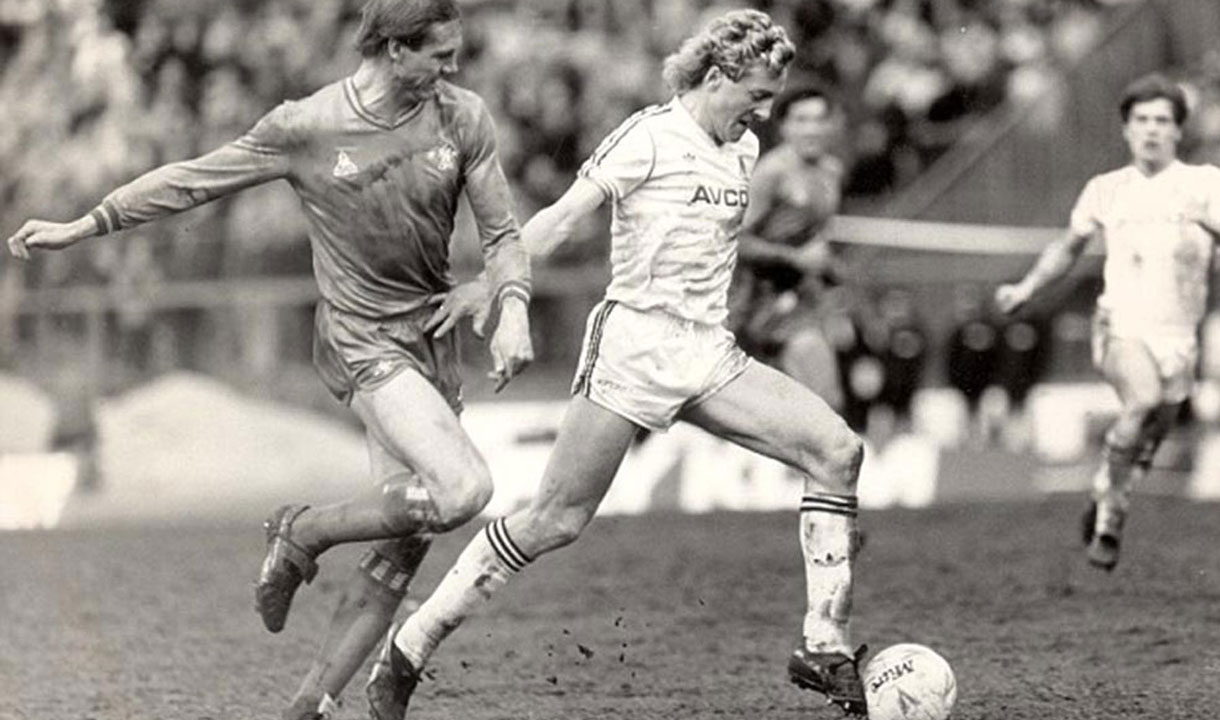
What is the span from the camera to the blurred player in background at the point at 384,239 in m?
7.91

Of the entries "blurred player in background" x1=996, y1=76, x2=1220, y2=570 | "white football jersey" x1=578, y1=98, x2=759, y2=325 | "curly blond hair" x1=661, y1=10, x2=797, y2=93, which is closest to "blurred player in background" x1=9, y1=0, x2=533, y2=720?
"white football jersey" x1=578, y1=98, x2=759, y2=325

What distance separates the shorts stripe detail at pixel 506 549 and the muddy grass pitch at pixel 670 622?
83cm

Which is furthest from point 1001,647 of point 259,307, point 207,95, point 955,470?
point 207,95

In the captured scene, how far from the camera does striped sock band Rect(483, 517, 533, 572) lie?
8.13 m

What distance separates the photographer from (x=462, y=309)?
Answer: 8.05 m

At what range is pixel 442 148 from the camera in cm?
804

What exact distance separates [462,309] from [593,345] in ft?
1.61

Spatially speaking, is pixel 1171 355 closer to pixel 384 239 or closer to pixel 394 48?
pixel 384 239

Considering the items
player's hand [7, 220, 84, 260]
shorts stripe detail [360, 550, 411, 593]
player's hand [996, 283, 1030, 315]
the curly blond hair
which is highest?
the curly blond hair

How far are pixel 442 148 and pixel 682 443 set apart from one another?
9498 millimetres

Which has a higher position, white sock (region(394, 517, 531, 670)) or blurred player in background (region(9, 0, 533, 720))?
blurred player in background (region(9, 0, 533, 720))

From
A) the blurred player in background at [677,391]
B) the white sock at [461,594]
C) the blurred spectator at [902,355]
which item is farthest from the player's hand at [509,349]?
the blurred spectator at [902,355]

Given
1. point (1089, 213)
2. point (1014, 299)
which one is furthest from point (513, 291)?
point (1089, 213)

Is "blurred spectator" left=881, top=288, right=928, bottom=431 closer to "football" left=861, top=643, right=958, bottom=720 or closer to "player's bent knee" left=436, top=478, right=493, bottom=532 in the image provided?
"football" left=861, top=643, right=958, bottom=720
